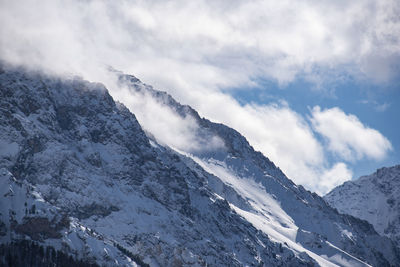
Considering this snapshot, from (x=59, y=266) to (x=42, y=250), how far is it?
752 centimetres

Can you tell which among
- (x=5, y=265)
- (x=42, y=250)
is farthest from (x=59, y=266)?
(x=5, y=265)

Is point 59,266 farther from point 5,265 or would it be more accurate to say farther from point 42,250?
point 5,265

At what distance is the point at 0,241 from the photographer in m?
198

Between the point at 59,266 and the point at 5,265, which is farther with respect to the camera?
the point at 59,266

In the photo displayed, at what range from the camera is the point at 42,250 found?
200 m

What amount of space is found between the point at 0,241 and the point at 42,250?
12608mm

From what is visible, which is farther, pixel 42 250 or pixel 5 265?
pixel 42 250

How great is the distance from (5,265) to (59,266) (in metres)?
19.8

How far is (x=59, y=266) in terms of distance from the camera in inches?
7771

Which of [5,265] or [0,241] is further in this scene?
[0,241]

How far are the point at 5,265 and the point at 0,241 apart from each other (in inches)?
727

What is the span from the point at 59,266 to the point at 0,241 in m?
19.2
